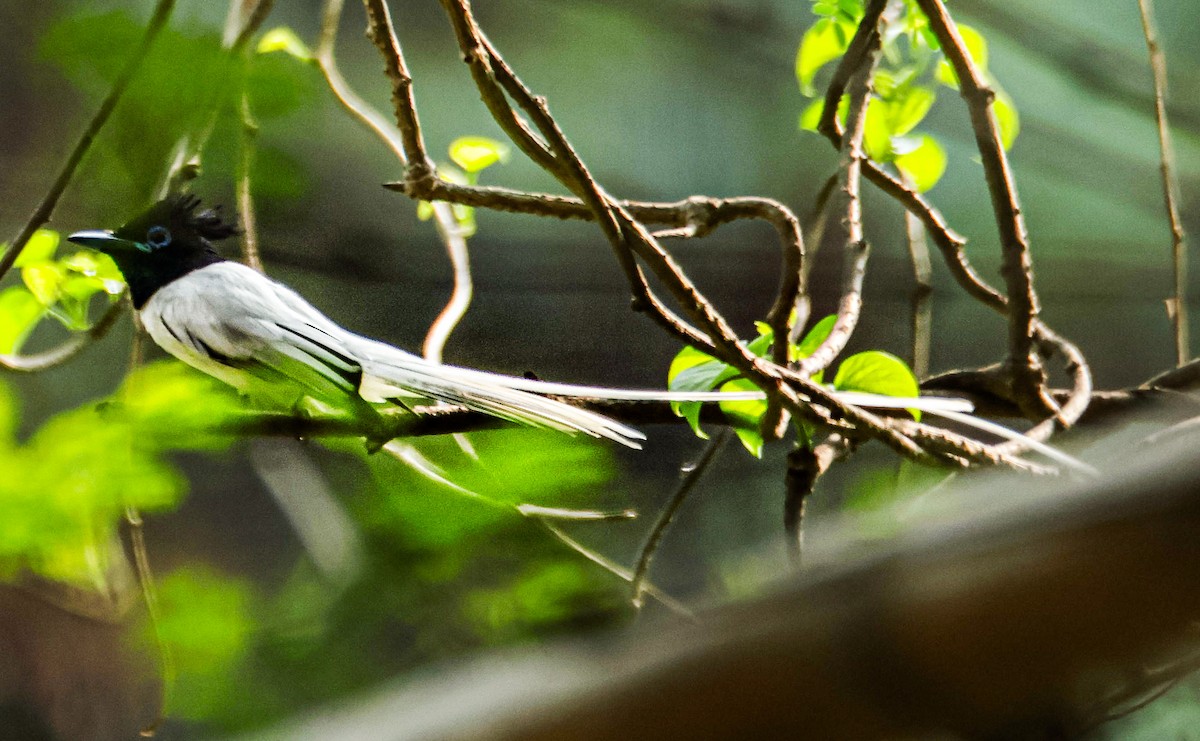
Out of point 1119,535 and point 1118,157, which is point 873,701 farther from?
point 1118,157

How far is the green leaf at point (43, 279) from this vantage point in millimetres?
766

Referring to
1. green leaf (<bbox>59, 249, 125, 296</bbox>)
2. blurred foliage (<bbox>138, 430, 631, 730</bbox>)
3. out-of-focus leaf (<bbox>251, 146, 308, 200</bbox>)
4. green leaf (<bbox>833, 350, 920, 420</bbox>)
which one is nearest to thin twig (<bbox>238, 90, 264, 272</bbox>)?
out-of-focus leaf (<bbox>251, 146, 308, 200</bbox>)

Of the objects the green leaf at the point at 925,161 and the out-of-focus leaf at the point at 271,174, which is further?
the green leaf at the point at 925,161

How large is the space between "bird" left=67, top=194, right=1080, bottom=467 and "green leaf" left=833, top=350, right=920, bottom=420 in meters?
0.01

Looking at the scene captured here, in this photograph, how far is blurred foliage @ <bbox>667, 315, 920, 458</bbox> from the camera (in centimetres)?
68

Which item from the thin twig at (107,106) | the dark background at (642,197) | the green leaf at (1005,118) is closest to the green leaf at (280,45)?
the dark background at (642,197)

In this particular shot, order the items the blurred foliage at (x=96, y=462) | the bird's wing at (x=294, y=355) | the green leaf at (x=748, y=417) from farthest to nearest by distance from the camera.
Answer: the green leaf at (x=748, y=417) → the bird's wing at (x=294, y=355) → the blurred foliage at (x=96, y=462)

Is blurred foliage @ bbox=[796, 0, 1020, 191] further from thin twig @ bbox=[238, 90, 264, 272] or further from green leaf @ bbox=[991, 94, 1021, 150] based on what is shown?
thin twig @ bbox=[238, 90, 264, 272]

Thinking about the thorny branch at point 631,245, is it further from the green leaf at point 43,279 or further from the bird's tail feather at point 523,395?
the green leaf at point 43,279

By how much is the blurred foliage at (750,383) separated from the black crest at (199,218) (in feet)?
1.45

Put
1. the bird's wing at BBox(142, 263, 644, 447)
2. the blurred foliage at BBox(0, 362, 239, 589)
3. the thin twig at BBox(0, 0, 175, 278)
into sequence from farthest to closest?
the bird's wing at BBox(142, 263, 644, 447)
the thin twig at BBox(0, 0, 175, 278)
the blurred foliage at BBox(0, 362, 239, 589)

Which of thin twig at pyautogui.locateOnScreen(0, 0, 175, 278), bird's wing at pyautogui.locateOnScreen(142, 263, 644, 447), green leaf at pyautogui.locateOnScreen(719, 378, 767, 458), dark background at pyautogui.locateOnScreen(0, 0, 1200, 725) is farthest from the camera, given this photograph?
dark background at pyautogui.locateOnScreen(0, 0, 1200, 725)

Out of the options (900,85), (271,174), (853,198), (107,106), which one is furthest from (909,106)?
(107,106)

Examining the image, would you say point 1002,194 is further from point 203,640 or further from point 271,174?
point 203,640
